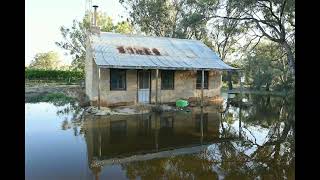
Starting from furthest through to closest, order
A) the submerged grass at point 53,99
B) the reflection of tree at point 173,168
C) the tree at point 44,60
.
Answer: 1. the tree at point 44,60
2. the submerged grass at point 53,99
3. the reflection of tree at point 173,168

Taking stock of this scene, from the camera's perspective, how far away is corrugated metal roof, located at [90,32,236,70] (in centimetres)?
1577

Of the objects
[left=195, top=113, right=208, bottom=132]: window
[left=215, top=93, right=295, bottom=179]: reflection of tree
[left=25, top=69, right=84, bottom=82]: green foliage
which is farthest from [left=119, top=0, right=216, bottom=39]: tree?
[left=215, top=93, right=295, bottom=179]: reflection of tree

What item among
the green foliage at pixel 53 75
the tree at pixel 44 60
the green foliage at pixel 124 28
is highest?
the green foliage at pixel 124 28

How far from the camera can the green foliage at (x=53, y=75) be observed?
34.3 meters

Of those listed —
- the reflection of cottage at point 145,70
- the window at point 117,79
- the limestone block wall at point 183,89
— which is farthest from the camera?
the limestone block wall at point 183,89

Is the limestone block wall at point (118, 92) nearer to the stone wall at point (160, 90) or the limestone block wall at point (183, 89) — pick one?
the stone wall at point (160, 90)

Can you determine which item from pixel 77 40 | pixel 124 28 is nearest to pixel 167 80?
pixel 124 28

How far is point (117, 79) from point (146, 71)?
2043mm

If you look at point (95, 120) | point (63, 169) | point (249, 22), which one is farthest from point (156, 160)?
point (249, 22)

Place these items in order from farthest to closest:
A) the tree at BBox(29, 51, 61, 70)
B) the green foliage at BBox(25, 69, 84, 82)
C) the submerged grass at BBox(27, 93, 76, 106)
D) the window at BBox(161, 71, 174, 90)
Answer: the tree at BBox(29, 51, 61, 70) → the green foliage at BBox(25, 69, 84, 82) → the submerged grass at BBox(27, 93, 76, 106) → the window at BBox(161, 71, 174, 90)

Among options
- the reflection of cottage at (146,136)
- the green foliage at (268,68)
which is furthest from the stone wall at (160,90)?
the green foliage at (268,68)

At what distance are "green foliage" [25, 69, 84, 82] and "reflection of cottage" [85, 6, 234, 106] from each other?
1915 cm

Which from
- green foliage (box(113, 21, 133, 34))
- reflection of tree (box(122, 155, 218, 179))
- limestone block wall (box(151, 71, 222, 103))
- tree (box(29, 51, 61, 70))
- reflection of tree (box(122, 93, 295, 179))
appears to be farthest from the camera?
tree (box(29, 51, 61, 70))

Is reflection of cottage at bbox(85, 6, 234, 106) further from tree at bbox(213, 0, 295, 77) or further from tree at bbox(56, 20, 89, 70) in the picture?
tree at bbox(56, 20, 89, 70)
